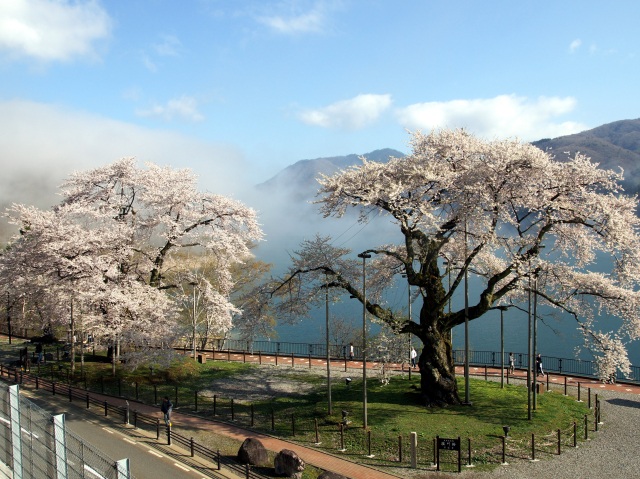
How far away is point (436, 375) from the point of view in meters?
28.4

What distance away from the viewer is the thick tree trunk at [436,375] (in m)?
28.3

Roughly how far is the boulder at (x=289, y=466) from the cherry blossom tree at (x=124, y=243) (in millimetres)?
13641

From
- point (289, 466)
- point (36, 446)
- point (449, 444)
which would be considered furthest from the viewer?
point (449, 444)

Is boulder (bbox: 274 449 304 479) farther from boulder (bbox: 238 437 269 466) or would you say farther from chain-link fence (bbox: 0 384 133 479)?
chain-link fence (bbox: 0 384 133 479)

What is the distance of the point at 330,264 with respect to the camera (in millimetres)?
30438

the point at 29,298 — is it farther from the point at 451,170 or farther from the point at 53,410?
the point at 451,170

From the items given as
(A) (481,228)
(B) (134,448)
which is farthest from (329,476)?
(A) (481,228)

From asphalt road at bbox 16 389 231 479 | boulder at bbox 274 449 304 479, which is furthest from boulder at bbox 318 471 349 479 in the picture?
asphalt road at bbox 16 389 231 479

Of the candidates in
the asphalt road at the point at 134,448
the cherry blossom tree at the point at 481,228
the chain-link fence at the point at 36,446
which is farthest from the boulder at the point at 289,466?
the cherry blossom tree at the point at 481,228

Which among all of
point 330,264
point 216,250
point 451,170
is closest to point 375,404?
point 330,264

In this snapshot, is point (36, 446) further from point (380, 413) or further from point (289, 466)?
point (380, 413)

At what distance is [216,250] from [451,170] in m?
17.3

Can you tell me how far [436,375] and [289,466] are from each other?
37.1ft

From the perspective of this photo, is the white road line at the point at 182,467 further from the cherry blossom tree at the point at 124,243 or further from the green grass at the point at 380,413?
the cherry blossom tree at the point at 124,243
